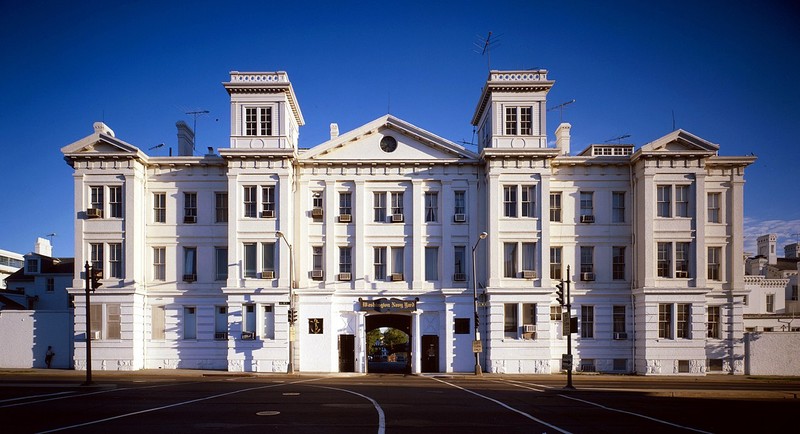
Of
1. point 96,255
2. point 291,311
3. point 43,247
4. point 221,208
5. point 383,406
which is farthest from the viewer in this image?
point 43,247

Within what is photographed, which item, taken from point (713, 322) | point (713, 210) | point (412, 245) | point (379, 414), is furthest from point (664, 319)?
point (379, 414)

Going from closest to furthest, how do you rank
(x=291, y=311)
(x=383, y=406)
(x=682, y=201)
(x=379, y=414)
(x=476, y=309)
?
(x=379, y=414), (x=383, y=406), (x=291, y=311), (x=476, y=309), (x=682, y=201)

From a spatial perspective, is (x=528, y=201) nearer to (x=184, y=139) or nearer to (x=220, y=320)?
(x=220, y=320)

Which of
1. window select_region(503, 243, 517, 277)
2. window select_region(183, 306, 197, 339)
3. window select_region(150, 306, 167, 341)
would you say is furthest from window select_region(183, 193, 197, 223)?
window select_region(503, 243, 517, 277)

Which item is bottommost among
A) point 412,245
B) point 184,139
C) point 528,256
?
point 528,256

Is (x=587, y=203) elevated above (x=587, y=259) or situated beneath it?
elevated above

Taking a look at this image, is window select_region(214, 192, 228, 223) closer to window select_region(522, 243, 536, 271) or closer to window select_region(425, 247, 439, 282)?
window select_region(425, 247, 439, 282)

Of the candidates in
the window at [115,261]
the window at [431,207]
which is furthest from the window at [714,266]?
the window at [115,261]

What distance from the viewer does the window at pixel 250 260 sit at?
3531 cm

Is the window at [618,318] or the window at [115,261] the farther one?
the window at [618,318]

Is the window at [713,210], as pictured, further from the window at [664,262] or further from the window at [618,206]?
the window at [618,206]

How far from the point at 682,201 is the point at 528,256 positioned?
9.58 m

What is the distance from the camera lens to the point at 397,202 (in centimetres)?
3641

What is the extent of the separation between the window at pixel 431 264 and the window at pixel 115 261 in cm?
1794
